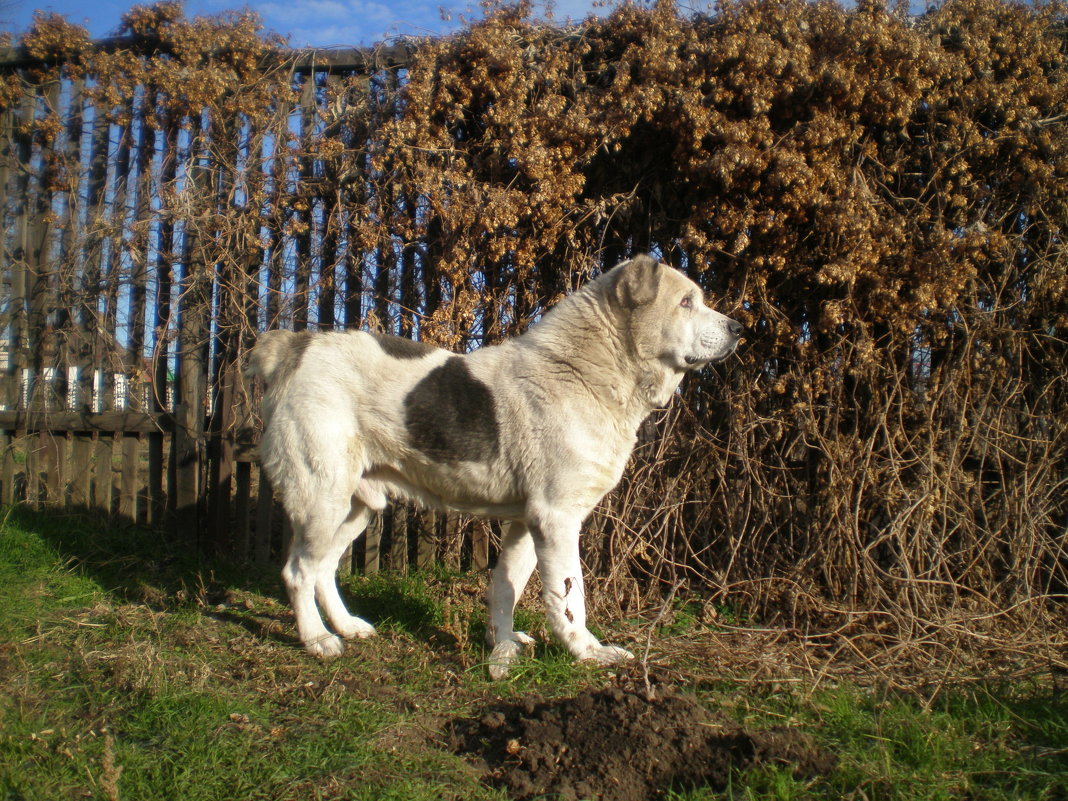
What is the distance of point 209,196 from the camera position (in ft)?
18.9

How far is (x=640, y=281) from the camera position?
4055mm

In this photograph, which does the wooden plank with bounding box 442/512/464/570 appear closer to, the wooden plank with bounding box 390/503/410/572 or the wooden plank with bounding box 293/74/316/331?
the wooden plank with bounding box 390/503/410/572

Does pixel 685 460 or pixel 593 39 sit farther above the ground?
pixel 593 39

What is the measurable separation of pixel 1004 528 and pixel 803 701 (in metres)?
2.38

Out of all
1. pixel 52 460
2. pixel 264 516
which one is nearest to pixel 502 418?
pixel 264 516

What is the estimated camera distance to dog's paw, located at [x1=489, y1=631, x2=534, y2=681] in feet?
12.1

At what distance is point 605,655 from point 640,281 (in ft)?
6.36

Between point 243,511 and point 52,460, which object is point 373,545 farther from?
point 52,460

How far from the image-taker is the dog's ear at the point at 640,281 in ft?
13.3

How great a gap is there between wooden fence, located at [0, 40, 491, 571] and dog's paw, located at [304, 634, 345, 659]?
4.85ft

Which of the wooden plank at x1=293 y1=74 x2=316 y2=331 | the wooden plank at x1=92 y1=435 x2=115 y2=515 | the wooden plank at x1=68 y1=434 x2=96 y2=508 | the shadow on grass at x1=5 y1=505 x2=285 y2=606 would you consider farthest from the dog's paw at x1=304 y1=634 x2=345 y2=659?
the wooden plank at x1=68 y1=434 x2=96 y2=508

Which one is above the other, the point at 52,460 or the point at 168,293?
the point at 168,293

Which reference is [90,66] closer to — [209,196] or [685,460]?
[209,196]

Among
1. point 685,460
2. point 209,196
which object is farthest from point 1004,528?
point 209,196
